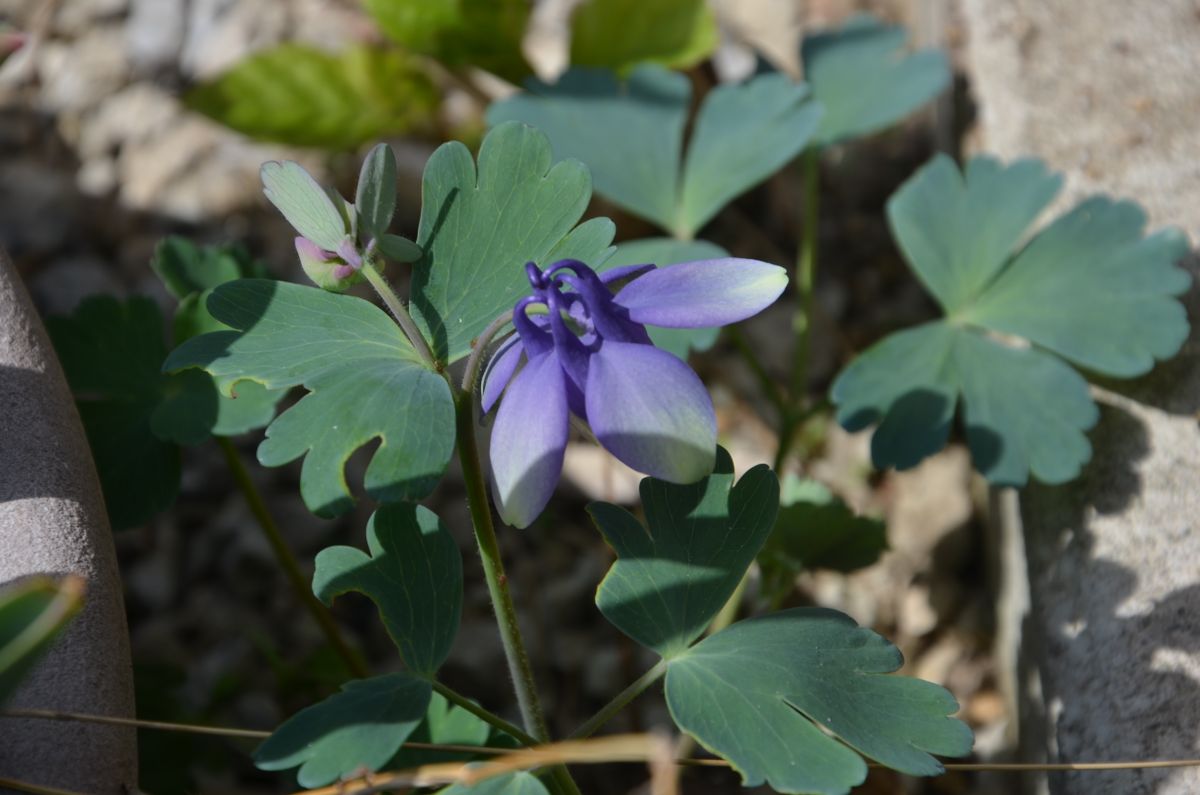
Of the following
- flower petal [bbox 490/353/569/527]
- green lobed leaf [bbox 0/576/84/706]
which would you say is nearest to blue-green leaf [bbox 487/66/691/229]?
flower petal [bbox 490/353/569/527]

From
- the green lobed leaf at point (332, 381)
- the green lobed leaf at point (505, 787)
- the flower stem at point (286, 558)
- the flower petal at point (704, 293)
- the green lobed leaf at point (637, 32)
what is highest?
the flower petal at point (704, 293)

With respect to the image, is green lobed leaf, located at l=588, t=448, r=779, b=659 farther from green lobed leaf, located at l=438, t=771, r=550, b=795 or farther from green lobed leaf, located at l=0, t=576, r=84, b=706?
green lobed leaf, located at l=0, t=576, r=84, b=706

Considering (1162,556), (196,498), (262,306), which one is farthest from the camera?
(196,498)

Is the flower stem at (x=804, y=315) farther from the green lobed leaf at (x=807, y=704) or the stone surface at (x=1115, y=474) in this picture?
the green lobed leaf at (x=807, y=704)

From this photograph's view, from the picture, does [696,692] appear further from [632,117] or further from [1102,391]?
[632,117]

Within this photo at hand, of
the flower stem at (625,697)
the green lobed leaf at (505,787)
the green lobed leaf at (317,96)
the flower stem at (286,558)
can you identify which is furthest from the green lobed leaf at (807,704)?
the green lobed leaf at (317,96)

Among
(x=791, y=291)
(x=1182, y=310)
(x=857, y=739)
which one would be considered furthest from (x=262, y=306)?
(x=791, y=291)
